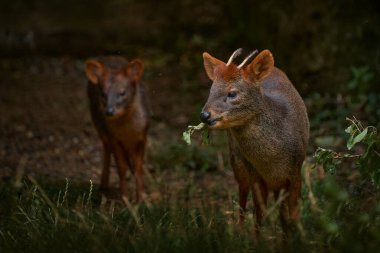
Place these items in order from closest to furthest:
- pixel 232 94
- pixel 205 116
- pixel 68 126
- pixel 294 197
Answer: pixel 205 116, pixel 232 94, pixel 294 197, pixel 68 126

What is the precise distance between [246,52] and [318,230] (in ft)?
24.0

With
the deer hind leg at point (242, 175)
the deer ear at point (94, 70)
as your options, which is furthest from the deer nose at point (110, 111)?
the deer hind leg at point (242, 175)

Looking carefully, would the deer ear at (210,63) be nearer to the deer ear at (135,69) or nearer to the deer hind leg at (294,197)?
the deer hind leg at (294,197)

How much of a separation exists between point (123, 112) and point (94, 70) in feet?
1.76

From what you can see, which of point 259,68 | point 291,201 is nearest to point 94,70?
point 259,68

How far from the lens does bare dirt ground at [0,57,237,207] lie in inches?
359

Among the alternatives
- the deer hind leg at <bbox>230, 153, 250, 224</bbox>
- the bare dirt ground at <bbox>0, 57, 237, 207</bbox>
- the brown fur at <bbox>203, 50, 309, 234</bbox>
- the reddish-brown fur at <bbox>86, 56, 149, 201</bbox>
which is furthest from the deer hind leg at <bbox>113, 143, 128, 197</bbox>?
the brown fur at <bbox>203, 50, 309, 234</bbox>

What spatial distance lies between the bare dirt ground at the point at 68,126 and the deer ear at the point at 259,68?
160 cm

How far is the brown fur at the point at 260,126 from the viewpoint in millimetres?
6113

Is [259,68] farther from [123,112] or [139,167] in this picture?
[139,167]

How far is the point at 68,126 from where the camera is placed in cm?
1132

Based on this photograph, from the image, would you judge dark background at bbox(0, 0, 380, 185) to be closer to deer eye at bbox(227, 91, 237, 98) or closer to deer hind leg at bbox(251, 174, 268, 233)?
deer hind leg at bbox(251, 174, 268, 233)

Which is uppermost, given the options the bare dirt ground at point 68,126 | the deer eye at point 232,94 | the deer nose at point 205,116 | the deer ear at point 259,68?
the deer ear at point 259,68

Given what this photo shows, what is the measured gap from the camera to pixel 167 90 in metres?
12.7
